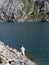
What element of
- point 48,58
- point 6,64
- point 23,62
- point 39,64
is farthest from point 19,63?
point 48,58

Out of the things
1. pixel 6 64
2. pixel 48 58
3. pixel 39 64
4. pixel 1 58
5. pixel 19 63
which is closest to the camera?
pixel 6 64

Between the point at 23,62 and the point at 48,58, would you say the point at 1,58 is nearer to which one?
the point at 23,62

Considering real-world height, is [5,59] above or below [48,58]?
below

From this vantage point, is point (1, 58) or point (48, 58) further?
point (48, 58)

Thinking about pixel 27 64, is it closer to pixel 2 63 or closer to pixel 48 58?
pixel 2 63

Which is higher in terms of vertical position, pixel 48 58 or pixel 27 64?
pixel 48 58

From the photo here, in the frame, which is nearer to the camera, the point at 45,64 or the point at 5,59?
the point at 5,59

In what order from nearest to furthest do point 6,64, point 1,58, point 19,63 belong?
point 6,64, point 1,58, point 19,63

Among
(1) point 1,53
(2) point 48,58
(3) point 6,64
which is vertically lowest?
(3) point 6,64

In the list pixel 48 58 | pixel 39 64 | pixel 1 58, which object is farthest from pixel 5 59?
pixel 48 58
